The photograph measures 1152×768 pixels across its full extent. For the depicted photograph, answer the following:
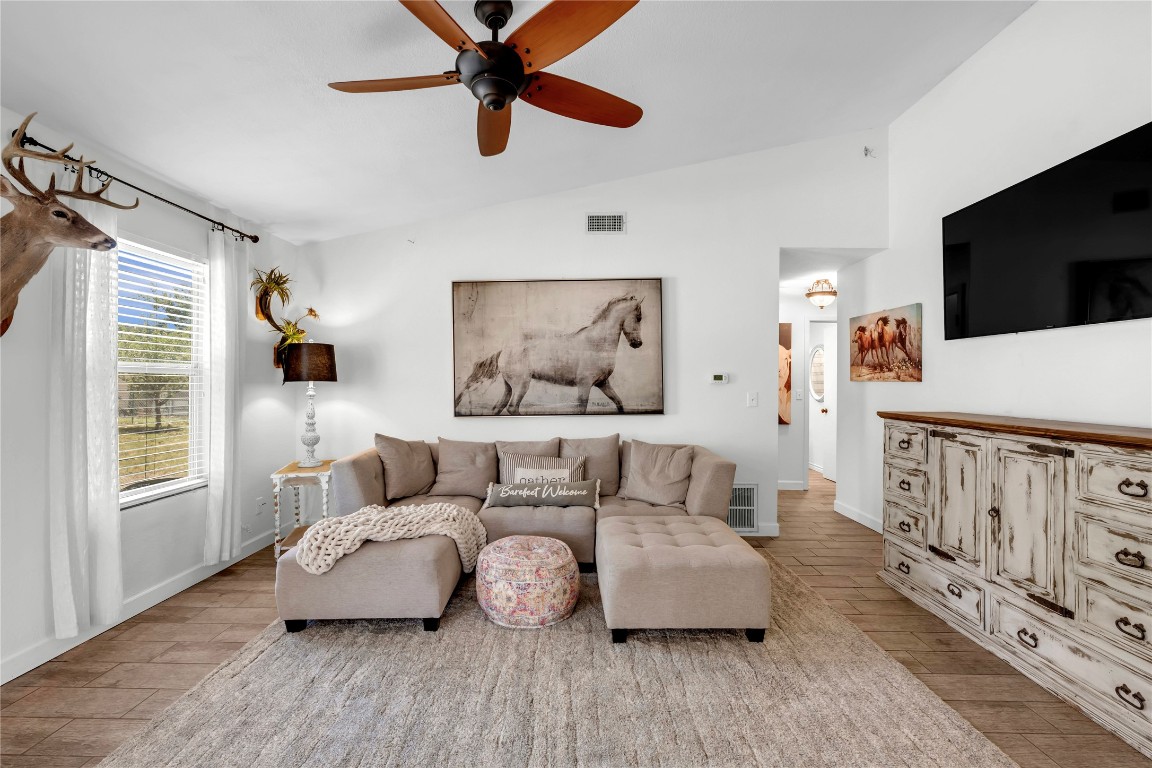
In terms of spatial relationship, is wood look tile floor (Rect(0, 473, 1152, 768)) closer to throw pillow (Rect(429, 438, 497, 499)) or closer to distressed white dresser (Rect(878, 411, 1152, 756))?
distressed white dresser (Rect(878, 411, 1152, 756))

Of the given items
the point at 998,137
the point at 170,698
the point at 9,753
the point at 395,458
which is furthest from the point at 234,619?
the point at 998,137

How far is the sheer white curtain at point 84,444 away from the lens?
97.0 inches

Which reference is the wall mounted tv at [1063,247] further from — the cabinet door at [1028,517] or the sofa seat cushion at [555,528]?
the sofa seat cushion at [555,528]

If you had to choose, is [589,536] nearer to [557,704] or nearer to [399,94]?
[557,704]

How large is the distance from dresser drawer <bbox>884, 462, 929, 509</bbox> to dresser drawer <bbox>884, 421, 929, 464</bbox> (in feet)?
0.23

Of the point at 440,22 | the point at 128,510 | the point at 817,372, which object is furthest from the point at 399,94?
the point at 817,372

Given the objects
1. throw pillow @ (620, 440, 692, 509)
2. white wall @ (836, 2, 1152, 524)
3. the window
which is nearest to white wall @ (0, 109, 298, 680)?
the window

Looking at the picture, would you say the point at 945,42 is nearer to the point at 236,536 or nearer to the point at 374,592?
the point at 374,592

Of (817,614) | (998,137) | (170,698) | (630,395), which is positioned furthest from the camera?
(630,395)

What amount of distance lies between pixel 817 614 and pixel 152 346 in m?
4.16

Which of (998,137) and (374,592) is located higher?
(998,137)

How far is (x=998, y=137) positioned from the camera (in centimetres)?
310

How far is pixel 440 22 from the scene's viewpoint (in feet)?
5.22

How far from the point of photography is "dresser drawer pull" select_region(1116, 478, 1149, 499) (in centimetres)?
183
